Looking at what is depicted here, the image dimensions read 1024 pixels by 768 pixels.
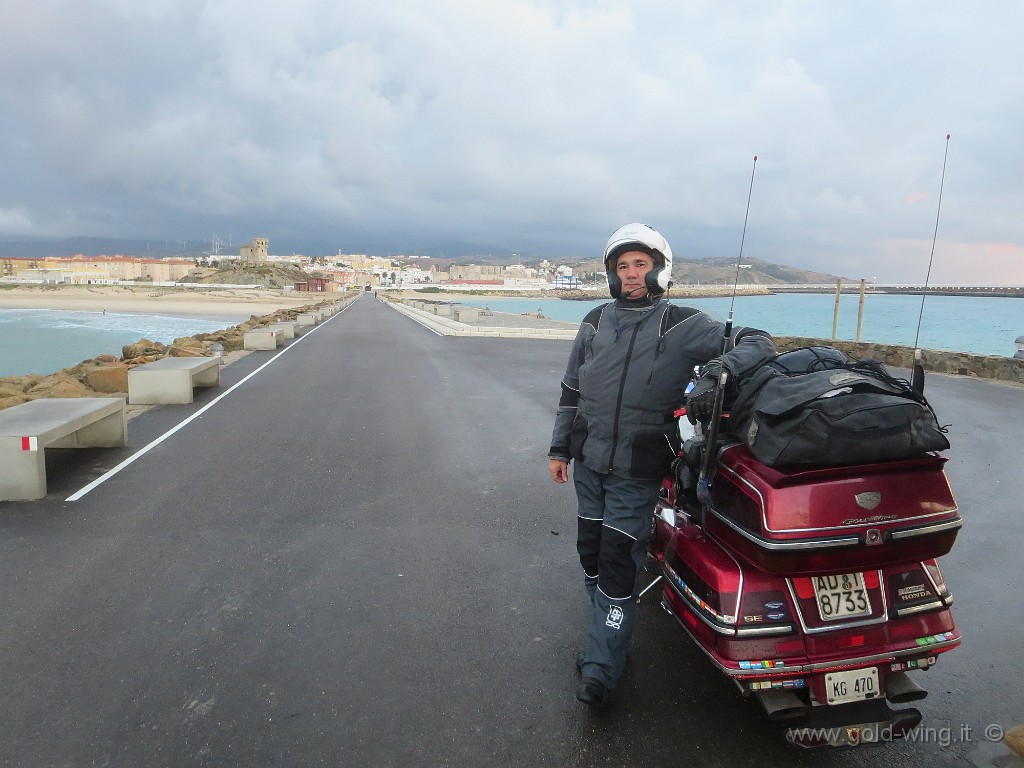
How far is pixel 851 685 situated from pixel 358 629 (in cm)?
252

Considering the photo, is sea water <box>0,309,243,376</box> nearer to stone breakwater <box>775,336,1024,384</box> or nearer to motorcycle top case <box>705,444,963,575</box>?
motorcycle top case <box>705,444,963,575</box>

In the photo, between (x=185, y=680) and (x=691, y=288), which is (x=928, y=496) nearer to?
(x=185, y=680)

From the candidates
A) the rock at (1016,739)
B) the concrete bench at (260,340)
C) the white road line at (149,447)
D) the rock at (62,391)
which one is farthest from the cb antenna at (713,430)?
the concrete bench at (260,340)

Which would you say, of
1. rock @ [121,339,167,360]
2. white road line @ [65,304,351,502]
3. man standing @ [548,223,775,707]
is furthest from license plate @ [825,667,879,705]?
rock @ [121,339,167,360]

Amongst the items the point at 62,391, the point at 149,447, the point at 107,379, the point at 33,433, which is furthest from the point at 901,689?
the point at 107,379

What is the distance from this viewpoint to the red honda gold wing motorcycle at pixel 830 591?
2543 millimetres

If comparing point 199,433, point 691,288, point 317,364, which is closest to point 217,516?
point 199,433

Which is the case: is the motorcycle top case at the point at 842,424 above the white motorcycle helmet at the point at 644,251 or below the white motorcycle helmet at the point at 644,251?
below

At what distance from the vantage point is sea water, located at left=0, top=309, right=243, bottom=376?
28.6m

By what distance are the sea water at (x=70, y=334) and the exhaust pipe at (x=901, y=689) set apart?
26.4 m

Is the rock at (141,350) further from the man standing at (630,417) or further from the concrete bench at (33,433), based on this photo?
the man standing at (630,417)

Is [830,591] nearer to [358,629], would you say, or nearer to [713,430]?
[713,430]

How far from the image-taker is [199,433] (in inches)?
341

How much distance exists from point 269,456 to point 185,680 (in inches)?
178
